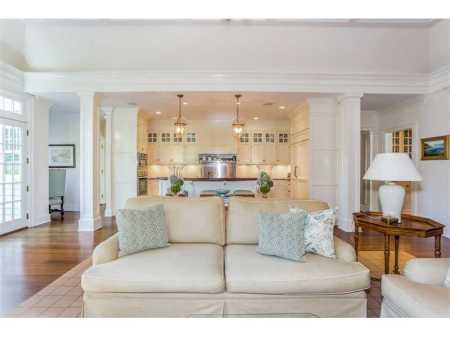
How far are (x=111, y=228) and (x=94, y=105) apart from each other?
7.79 feet

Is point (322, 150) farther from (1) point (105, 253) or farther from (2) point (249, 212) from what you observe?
(1) point (105, 253)

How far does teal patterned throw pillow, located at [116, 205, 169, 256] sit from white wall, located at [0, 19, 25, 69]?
4321 millimetres

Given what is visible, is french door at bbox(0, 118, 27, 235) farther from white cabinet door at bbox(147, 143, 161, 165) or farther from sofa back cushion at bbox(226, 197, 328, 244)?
sofa back cushion at bbox(226, 197, 328, 244)

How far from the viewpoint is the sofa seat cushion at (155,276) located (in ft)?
6.54

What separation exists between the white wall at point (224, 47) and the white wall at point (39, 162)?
1.00m

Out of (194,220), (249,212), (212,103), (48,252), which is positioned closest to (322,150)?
(212,103)

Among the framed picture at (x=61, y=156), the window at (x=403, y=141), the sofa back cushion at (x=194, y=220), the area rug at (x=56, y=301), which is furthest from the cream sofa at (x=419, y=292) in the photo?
the framed picture at (x=61, y=156)

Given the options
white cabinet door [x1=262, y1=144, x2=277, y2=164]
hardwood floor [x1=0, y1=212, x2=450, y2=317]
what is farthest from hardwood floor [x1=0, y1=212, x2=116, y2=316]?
Result: white cabinet door [x1=262, y1=144, x2=277, y2=164]

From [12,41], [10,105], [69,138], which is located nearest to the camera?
[12,41]

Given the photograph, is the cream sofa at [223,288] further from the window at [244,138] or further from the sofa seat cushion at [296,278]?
the window at [244,138]

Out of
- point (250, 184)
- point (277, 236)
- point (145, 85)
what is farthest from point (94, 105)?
point (277, 236)

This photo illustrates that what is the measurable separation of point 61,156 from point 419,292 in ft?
27.5

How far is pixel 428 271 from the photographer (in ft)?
6.35

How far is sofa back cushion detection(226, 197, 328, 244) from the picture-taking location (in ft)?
8.94
